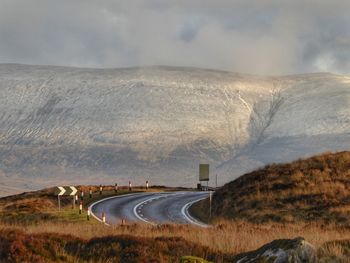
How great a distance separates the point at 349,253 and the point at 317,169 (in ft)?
116

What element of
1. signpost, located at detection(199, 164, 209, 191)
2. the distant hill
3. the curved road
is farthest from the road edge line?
signpost, located at detection(199, 164, 209, 191)

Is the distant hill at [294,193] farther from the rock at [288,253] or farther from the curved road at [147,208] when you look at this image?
the rock at [288,253]

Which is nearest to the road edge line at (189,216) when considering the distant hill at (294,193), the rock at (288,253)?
the distant hill at (294,193)

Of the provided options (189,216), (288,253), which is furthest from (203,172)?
(288,253)

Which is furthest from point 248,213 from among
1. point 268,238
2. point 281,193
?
point 268,238

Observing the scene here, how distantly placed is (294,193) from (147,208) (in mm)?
11671

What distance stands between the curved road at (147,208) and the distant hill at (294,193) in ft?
10.1

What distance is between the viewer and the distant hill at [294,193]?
135ft

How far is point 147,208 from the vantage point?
52.0 meters

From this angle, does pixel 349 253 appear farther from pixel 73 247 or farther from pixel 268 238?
pixel 73 247

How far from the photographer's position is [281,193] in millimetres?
47000

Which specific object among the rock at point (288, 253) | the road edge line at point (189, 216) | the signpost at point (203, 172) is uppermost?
the signpost at point (203, 172)

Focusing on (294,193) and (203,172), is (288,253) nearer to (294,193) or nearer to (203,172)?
(294,193)

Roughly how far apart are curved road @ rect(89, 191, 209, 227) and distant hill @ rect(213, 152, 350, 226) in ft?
10.1
